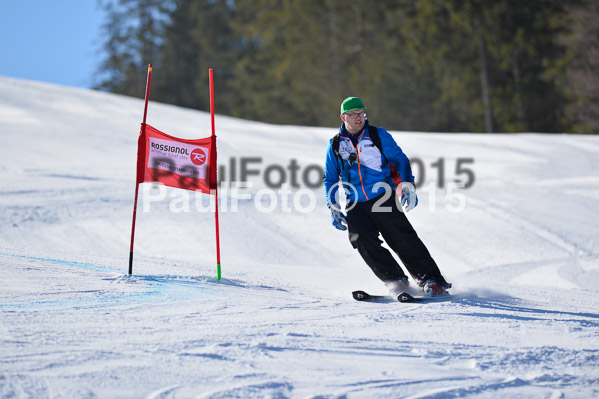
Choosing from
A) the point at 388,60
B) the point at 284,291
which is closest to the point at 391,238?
the point at 284,291

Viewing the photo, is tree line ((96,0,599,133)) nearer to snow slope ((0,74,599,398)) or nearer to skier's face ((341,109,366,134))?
snow slope ((0,74,599,398))

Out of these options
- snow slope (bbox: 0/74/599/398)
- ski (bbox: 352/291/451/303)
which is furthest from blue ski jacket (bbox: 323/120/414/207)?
snow slope (bbox: 0/74/599/398)

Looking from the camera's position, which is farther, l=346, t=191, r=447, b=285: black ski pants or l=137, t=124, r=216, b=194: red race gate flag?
l=137, t=124, r=216, b=194: red race gate flag

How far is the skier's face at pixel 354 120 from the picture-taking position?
4969 mm

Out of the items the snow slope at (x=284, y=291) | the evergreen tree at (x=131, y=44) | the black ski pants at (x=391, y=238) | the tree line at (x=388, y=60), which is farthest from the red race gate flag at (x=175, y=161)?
the evergreen tree at (x=131, y=44)

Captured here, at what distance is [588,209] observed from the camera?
976cm

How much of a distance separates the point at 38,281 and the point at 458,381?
320 cm

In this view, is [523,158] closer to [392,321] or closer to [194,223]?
[194,223]

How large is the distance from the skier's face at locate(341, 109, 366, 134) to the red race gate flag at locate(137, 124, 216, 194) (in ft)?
3.78

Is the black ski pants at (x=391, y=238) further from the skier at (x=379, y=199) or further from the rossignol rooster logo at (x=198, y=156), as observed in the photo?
the rossignol rooster logo at (x=198, y=156)

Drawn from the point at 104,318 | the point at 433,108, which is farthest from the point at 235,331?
the point at 433,108

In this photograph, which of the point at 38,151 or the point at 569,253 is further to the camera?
the point at 38,151

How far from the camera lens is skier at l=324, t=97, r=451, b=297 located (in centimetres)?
504

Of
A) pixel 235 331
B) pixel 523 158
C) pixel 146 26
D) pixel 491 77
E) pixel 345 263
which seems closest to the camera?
pixel 235 331
